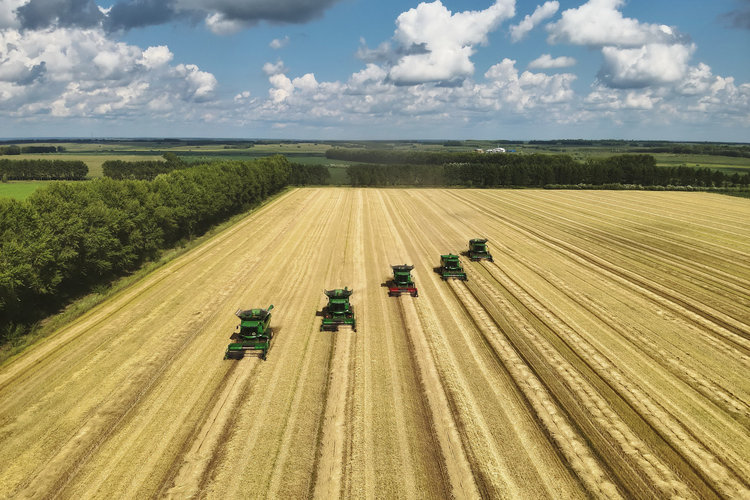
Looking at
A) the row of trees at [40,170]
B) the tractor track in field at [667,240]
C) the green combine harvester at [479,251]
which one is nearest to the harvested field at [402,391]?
the green combine harvester at [479,251]

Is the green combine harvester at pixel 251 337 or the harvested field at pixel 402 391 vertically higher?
the green combine harvester at pixel 251 337

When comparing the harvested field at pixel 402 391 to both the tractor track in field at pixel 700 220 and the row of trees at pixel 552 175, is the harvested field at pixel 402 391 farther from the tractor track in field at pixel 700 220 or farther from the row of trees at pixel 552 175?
the row of trees at pixel 552 175

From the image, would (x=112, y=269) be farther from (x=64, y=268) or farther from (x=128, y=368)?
(x=128, y=368)

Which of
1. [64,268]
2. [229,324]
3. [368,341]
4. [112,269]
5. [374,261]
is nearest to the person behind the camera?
[368,341]

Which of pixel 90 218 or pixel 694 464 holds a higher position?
pixel 90 218

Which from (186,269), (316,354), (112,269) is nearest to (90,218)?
(112,269)

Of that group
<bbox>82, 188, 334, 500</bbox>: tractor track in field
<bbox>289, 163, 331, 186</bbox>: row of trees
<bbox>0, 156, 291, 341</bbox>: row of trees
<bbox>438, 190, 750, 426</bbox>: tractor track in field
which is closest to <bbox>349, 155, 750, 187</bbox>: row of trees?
<bbox>289, 163, 331, 186</bbox>: row of trees

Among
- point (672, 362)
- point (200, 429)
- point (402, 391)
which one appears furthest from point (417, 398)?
point (672, 362)

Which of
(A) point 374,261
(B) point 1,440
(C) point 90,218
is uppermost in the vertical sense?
(C) point 90,218
